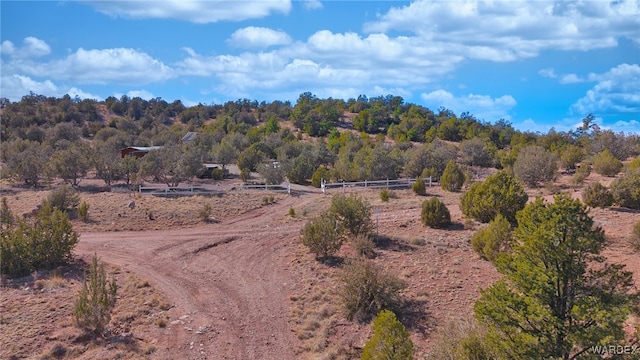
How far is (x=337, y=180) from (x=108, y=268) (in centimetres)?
2542

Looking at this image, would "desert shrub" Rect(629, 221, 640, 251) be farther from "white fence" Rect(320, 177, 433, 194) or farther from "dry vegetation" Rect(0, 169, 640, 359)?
"white fence" Rect(320, 177, 433, 194)

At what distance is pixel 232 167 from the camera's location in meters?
51.3

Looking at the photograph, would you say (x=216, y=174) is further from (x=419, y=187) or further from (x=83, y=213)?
(x=419, y=187)

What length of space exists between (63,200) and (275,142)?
33.8m

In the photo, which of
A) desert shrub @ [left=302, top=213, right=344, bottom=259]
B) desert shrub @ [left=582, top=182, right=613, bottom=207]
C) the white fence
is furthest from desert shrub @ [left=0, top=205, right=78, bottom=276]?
desert shrub @ [left=582, top=182, right=613, bottom=207]

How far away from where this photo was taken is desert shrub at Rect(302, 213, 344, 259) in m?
18.6

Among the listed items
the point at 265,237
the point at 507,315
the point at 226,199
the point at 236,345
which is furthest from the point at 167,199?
the point at 507,315

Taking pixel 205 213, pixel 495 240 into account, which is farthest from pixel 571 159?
pixel 205 213

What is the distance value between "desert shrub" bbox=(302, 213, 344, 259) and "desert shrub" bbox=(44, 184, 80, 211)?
16627 mm

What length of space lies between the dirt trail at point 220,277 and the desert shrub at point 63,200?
490 cm

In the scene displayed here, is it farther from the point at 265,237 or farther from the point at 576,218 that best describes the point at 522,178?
the point at 576,218

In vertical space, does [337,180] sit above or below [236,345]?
above

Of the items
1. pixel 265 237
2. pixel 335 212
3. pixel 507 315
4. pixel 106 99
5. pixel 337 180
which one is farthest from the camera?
pixel 106 99

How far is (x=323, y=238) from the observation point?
18.6 meters
